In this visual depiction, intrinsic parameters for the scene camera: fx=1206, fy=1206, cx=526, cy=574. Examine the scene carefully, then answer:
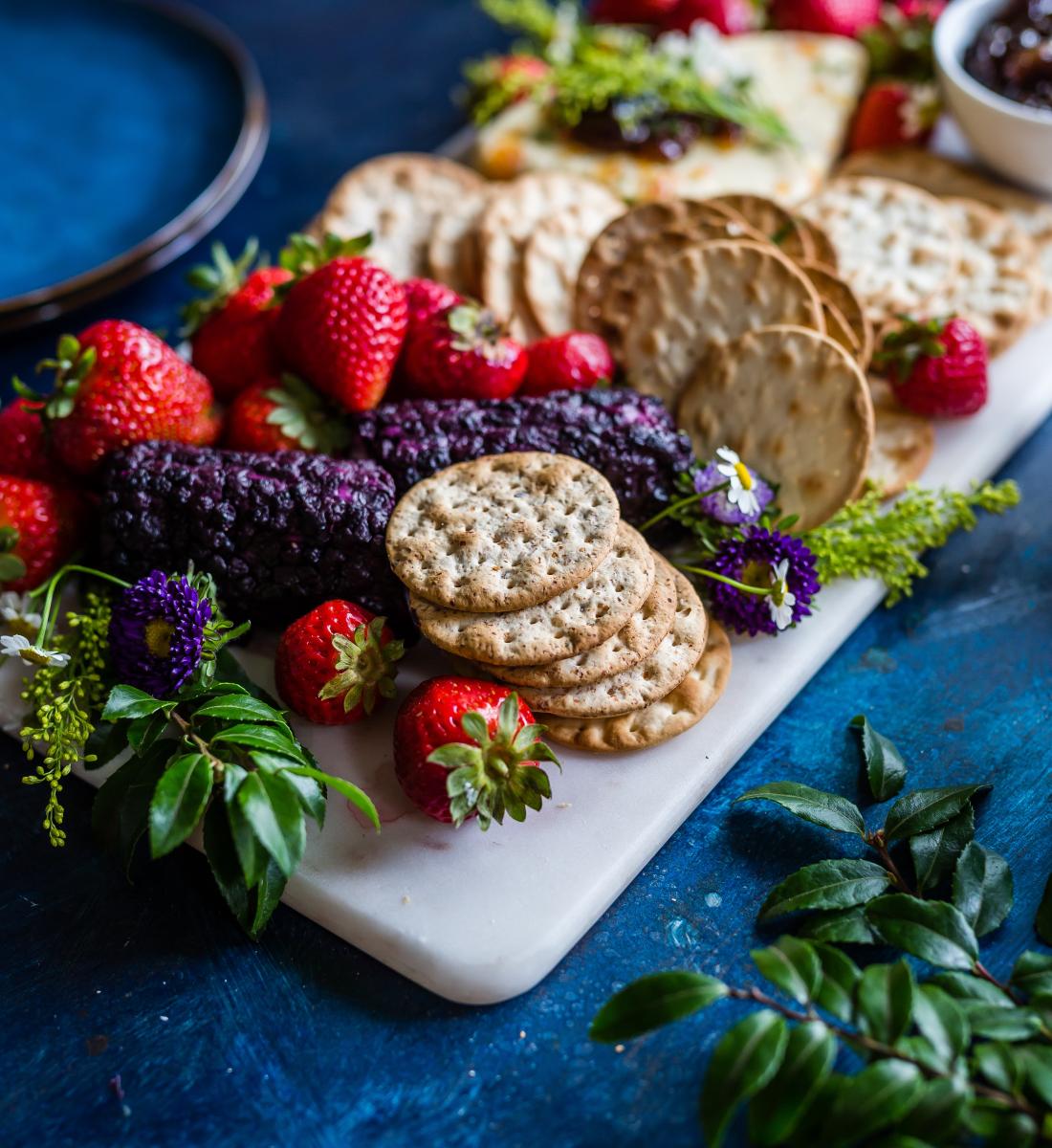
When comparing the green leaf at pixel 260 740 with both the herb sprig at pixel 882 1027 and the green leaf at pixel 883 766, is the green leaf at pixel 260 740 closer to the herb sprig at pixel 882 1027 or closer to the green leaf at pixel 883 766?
the herb sprig at pixel 882 1027

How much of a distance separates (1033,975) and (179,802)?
113cm

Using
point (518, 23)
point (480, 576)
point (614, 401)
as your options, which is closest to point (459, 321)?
point (614, 401)

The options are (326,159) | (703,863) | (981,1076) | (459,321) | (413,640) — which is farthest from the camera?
(326,159)

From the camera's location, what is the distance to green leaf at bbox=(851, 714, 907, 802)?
1.86 m

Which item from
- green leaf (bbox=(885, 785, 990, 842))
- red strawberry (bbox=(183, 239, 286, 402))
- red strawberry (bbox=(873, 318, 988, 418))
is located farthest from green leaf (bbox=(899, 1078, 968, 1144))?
red strawberry (bbox=(183, 239, 286, 402))

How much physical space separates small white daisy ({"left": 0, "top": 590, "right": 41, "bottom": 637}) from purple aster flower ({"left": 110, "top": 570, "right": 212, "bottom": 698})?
248 mm

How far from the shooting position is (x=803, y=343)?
2.13m

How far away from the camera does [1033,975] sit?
155cm

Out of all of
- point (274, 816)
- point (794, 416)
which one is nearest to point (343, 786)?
point (274, 816)

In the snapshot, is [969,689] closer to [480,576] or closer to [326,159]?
[480,576]

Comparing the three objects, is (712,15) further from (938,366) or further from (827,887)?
(827,887)

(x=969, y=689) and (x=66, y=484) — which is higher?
(x=969, y=689)

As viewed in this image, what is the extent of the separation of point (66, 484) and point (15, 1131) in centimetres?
110

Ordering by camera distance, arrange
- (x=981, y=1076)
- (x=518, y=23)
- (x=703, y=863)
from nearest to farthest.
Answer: (x=981, y=1076), (x=703, y=863), (x=518, y=23)
